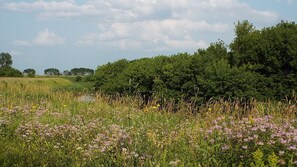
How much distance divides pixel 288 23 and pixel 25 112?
14.5 metres

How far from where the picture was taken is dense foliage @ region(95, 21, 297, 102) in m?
16.7

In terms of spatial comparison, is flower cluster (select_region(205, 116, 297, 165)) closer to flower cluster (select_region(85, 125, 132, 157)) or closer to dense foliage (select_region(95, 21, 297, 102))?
flower cluster (select_region(85, 125, 132, 157))

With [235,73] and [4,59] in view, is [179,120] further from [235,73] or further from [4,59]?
[4,59]

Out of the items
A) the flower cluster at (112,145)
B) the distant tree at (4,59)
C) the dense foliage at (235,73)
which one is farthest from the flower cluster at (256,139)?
the distant tree at (4,59)

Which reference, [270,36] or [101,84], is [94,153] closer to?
[270,36]

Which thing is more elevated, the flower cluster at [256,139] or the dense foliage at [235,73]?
the dense foliage at [235,73]

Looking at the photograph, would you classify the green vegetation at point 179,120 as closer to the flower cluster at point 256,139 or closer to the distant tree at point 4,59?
the flower cluster at point 256,139

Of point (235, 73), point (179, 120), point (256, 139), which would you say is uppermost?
point (235, 73)

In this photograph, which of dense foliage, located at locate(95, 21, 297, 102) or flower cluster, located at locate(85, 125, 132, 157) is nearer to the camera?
flower cluster, located at locate(85, 125, 132, 157)

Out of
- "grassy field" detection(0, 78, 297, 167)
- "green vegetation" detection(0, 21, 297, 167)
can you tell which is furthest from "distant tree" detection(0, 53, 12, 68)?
"grassy field" detection(0, 78, 297, 167)

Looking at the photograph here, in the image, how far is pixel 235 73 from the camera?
17016 mm

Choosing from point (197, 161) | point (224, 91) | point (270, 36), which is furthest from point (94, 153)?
point (270, 36)

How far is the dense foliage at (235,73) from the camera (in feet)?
54.9

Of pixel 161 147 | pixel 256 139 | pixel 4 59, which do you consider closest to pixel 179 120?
pixel 161 147
